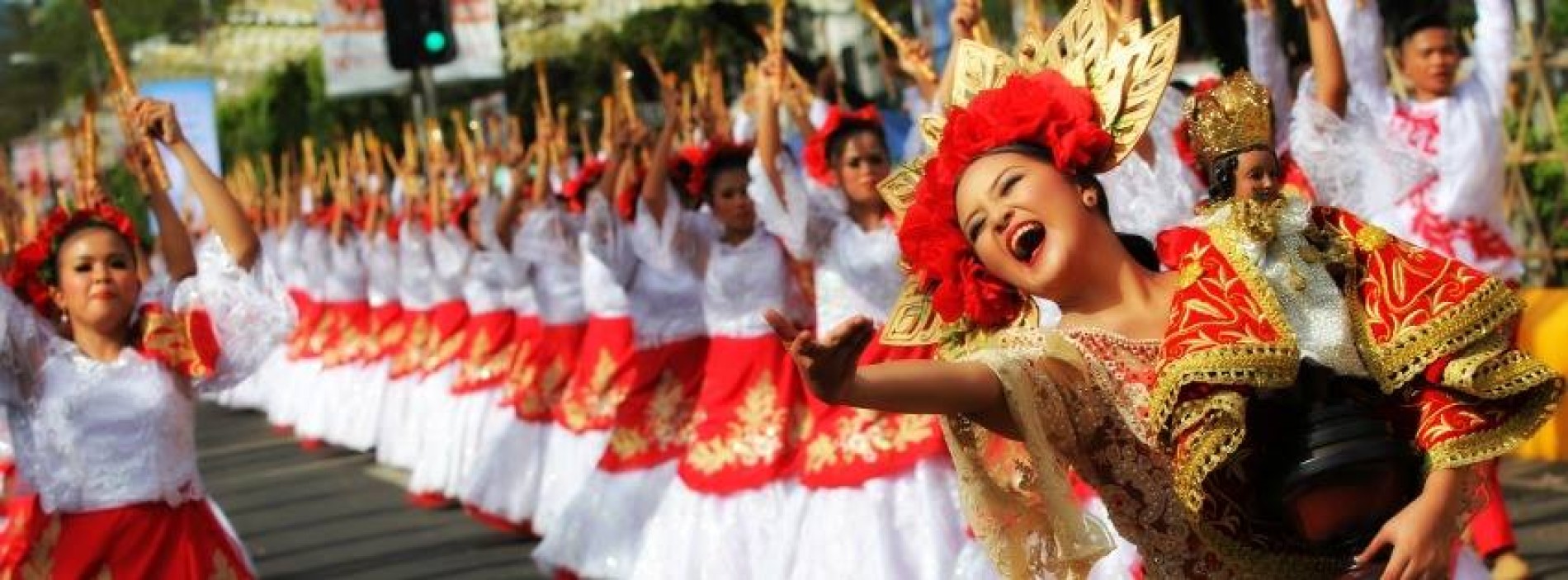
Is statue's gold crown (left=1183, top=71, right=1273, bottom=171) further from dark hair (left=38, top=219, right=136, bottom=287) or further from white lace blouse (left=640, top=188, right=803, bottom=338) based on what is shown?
white lace blouse (left=640, top=188, right=803, bottom=338)

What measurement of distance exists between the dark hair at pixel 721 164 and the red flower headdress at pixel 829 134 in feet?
2.86

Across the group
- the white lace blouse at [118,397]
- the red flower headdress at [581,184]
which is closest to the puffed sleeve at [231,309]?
the white lace blouse at [118,397]

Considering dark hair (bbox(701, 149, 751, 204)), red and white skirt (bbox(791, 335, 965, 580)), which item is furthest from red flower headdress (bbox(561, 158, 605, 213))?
red and white skirt (bbox(791, 335, 965, 580))

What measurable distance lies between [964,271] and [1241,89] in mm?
497

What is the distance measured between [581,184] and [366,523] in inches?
107

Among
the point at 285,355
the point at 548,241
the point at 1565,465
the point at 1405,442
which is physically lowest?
the point at 285,355

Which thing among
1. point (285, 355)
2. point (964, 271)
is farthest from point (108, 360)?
point (285, 355)

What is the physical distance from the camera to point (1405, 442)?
10.8ft

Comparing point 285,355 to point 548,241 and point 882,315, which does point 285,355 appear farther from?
point 882,315

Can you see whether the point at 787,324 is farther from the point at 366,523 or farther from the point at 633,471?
the point at 366,523

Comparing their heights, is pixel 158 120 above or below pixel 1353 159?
above

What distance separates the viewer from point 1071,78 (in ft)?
12.4

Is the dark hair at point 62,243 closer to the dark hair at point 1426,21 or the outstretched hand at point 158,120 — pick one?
the outstretched hand at point 158,120

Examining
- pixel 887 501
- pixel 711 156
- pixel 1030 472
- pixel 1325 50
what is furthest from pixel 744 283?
pixel 1030 472
